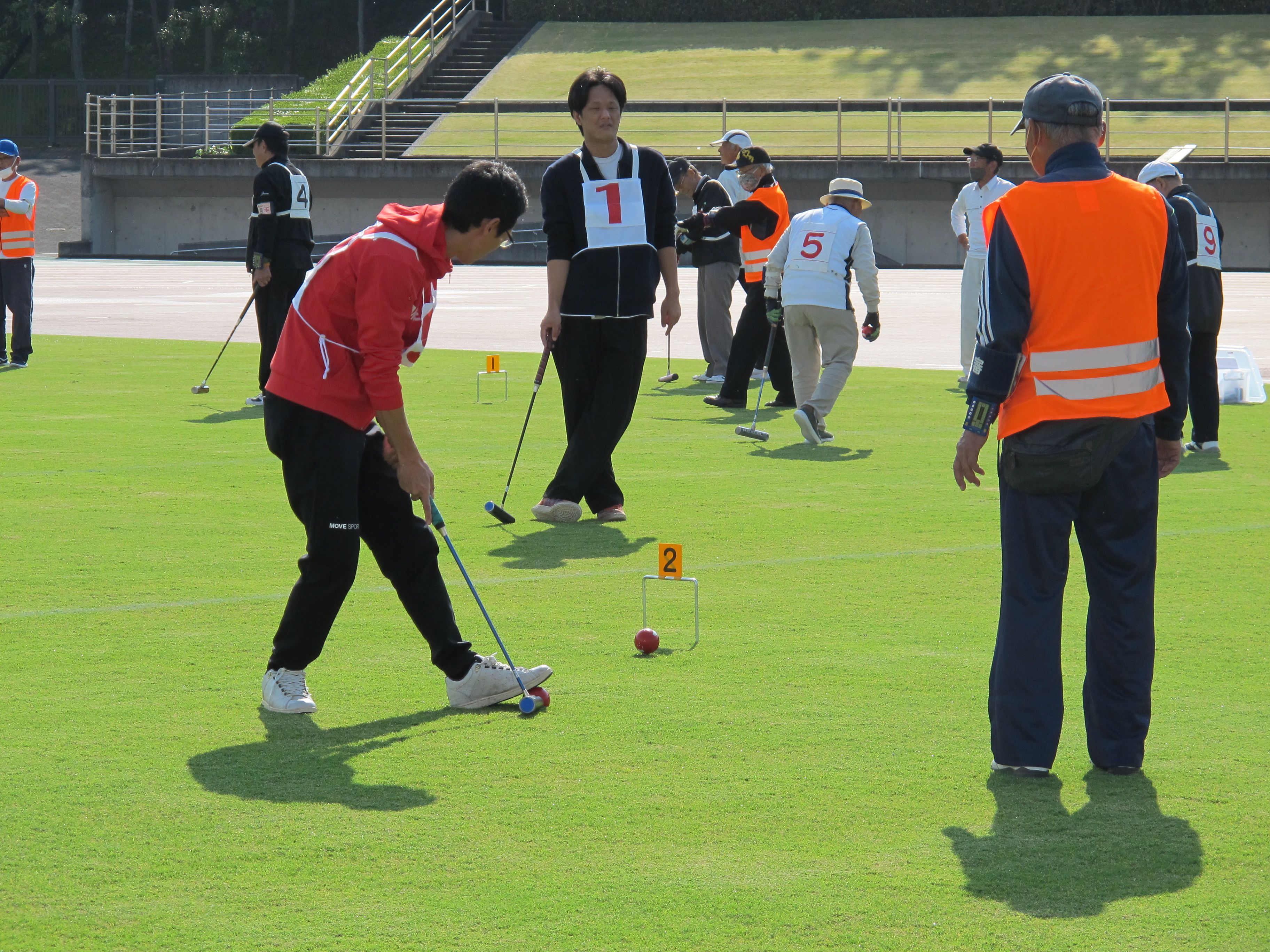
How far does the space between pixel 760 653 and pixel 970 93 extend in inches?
1401

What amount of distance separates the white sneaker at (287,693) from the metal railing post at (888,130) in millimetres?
28702

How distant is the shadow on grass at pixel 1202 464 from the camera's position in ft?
32.5

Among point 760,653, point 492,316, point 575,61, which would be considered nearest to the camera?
point 760,653

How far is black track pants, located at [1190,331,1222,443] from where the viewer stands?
10234 millimetres

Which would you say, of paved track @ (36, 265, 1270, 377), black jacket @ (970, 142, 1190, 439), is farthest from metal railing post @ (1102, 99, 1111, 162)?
black jacket @ (970, 142, 1190, 439)

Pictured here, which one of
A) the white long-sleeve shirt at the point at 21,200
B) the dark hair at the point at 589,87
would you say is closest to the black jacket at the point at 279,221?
the white long-sleeve shirt at the point at 21,200

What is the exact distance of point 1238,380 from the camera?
1327 centimetres

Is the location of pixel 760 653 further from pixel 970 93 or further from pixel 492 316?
pixel 970 93

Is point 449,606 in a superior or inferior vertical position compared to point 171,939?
superior

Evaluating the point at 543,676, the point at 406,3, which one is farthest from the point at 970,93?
the point at 543,676

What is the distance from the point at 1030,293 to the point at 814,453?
21.3 ft

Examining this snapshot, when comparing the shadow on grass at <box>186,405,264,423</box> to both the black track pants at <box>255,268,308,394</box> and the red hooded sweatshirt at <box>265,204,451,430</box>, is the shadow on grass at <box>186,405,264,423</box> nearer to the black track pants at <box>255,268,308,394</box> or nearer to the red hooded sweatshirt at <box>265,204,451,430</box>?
the black track pants at <box>255,268,308,394</box>

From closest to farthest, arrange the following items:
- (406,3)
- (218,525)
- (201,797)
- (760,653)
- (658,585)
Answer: (201,797)
(760,653)
(658,585)
(218,525)
(406,3)

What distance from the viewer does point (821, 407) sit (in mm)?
11055
